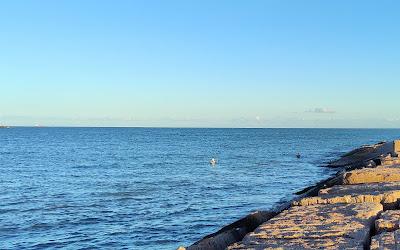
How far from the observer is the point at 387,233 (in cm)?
649

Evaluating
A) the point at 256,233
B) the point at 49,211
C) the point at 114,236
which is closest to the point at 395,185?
the point at 256,233

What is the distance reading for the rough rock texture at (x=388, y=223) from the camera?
6926 millimetres

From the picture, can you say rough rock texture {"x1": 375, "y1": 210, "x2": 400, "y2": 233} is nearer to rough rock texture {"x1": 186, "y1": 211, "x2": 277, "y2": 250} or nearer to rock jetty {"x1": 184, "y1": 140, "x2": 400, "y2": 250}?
rock jetty {"x1": 184, "y1": 140, "x2": 400, "y2": 250}

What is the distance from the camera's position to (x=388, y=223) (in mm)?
7051

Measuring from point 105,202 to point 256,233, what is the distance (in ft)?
49.8

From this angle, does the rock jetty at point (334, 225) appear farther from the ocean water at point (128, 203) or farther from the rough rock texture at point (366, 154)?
the rough rock texture at point (366, 154)

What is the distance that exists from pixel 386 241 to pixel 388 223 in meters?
1.03

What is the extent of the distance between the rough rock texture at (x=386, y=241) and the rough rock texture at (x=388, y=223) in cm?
38

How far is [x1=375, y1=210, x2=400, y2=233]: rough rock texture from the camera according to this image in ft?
22.7

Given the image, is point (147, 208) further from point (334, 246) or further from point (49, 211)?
point (334, 246)

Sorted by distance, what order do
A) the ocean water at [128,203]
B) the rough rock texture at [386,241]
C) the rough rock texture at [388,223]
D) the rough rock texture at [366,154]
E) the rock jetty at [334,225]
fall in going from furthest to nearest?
the rough rock texture at [366,154] → the ocean water at [128,203] → the rough rock texture at [388,223] → the rock jetty at [334,225] → the rough rock texture at [386,241]

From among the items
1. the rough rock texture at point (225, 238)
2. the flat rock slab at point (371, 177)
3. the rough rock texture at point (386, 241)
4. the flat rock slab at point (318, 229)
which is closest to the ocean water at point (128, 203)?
the rough rock texture at point (225, 238)

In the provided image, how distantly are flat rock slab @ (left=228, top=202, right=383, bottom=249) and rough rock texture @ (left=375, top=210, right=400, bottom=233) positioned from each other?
14 cm

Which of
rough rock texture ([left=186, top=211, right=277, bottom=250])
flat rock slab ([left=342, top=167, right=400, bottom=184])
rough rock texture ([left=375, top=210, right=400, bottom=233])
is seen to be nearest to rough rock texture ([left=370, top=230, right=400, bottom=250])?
rough rock texture ([left=375, top=210, right=400, bottom=233])
